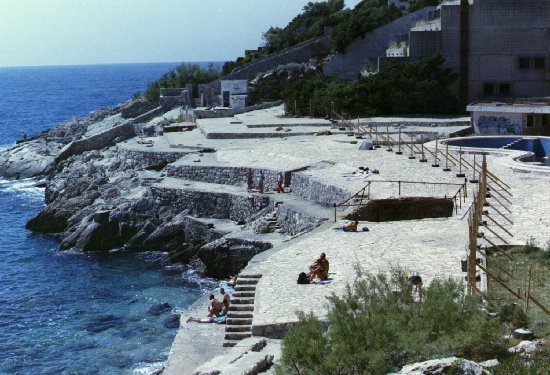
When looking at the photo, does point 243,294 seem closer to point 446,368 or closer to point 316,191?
point 446,368

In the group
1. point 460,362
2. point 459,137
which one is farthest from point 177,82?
point 460,362

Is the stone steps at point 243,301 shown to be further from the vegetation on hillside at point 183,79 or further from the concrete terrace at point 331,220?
the vegetation on hillside at point 183,79

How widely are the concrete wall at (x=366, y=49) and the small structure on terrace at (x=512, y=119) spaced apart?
1488cm

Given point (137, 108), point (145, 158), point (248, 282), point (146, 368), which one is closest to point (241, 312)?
point (248, 282)

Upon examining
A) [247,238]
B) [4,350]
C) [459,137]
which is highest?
[459,137]

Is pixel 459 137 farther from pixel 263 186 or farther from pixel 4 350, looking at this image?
pixel 4 350

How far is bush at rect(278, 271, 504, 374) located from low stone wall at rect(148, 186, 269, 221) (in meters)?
17.5

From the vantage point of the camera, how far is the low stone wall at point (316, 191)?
28.5 metres

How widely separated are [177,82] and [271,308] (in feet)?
157

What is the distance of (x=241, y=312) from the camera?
19438mm

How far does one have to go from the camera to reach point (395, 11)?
5706 centimetres

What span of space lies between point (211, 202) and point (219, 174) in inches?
84.7

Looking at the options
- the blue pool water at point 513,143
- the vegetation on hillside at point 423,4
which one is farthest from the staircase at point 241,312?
the vegetation on hillside at point 423,4

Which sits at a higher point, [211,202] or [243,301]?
[211,202]
